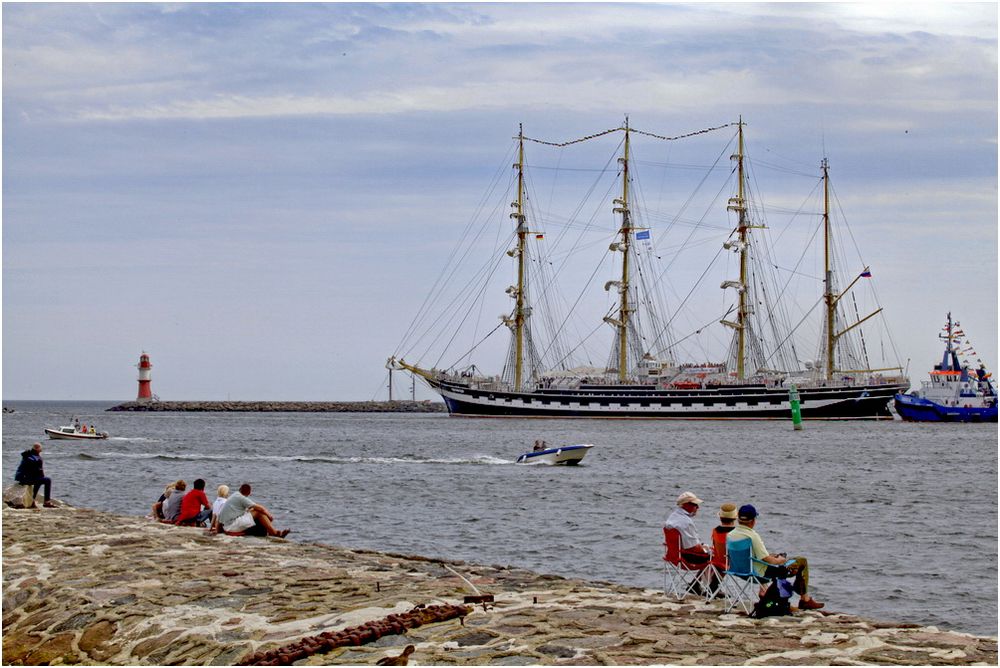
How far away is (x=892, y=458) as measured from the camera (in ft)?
189

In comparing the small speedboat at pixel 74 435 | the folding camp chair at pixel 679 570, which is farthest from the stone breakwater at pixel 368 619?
the small speedboat at pixel 74 435

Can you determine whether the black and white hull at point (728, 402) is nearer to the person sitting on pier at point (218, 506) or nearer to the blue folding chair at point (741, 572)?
the person sitting on pier at point (218, 506)

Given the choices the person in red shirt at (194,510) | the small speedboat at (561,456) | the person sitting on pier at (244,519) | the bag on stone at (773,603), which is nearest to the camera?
the bag on stone at (773,603)

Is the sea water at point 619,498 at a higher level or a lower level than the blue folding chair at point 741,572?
lower

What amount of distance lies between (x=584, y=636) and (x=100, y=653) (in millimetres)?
5040

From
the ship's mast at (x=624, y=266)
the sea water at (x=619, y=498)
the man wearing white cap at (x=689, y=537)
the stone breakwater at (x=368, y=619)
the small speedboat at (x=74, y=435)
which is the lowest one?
the sea water at (x=619, y=498)

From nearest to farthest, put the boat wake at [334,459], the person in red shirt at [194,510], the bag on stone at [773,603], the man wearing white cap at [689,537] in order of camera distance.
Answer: the bag on stone at [773,603] < the man wearing white cap at [689,537] < the person in red shirt at [194,510] < the boat wake at [334,459]

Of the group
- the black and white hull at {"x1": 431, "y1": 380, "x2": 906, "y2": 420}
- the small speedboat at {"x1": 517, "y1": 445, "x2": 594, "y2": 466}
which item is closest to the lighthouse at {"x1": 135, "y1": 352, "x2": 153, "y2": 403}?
the black and white hull at {"x1": 431, "y1": 380, "x2": 906, "y2": 420}

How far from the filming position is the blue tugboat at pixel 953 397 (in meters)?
107

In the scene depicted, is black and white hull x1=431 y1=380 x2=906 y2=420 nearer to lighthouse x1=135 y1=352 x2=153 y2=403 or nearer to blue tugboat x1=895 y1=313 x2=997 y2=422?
blue tugboat x1=895 y1=313 x2=997 y2=422

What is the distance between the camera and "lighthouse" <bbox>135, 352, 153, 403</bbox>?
18362cm

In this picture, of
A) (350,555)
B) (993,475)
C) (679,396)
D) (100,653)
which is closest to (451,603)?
(100,653)

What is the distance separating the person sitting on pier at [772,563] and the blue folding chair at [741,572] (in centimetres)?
4

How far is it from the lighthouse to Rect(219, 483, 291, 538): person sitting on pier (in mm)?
171306
